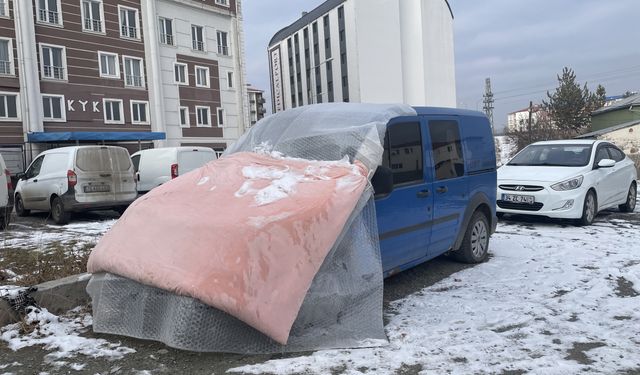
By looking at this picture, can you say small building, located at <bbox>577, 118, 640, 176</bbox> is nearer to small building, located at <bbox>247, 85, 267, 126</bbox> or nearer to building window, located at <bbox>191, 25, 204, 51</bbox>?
building window, located at <bbox>191, 25, 204, 51</bbox>

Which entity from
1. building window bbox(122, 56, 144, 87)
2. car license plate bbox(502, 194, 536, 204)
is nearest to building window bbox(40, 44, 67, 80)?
building window bbox(122, 56, 144, 87)

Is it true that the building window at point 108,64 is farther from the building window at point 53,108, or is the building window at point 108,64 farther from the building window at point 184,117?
the building window at point 184,117

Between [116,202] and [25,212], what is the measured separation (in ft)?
10.3

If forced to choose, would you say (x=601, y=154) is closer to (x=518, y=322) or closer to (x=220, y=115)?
(x=518, y=322)

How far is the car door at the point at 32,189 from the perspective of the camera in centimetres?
1145

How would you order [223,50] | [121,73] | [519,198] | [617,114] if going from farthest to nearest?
[617,114] < [223,50] < [121,73] < [519,198]

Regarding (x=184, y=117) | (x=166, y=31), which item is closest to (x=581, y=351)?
(x=184, y=117)

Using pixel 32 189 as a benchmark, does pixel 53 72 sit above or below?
above

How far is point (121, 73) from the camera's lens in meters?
30.6

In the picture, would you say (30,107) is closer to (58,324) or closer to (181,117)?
(181,117)

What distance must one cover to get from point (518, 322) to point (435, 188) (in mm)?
1684

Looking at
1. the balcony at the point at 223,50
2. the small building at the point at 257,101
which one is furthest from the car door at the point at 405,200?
the small building at the point at 257,101

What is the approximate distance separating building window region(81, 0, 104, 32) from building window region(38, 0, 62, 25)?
146cm

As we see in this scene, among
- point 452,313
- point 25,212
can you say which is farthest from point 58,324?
point 25,212
